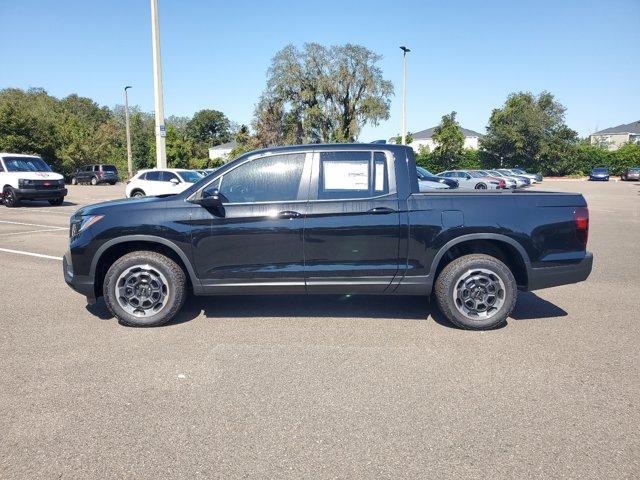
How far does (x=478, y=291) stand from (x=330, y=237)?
157 cm

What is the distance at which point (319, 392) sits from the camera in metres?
3.43

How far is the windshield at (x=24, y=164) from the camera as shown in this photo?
17859 mm

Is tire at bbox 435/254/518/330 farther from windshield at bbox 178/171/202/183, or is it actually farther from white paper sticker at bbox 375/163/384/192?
windshield at bbox 178/171/202/183

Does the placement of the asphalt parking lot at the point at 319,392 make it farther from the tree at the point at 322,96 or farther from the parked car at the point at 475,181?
the tree at the point at 322,96

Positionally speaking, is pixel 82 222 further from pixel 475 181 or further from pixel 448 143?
pixel 448 143

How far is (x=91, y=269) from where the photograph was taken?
189 inches

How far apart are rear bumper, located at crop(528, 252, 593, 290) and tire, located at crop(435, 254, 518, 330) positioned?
0.71 feet

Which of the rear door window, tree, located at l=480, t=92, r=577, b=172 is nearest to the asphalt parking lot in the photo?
the rear door window

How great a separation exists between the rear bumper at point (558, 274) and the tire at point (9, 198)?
60.6ft

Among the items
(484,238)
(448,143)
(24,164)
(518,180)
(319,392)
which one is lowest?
(319,392)

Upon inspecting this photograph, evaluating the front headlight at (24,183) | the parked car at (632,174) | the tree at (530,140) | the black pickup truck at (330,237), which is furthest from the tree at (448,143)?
the black pickup truck at (330,237)

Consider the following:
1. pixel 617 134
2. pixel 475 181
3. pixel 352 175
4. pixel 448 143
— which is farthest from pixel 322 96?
pixel 617 134

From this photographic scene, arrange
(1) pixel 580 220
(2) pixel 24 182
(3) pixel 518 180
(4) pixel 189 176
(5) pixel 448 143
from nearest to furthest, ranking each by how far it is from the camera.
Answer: (1) pixel 580 220 < (2) pixel 24 182 < (4) pixel 189 176 < (3) pixel 518 180 < (5) pixel 448 143

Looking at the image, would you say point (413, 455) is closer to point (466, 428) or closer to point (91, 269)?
point (466, 428)
